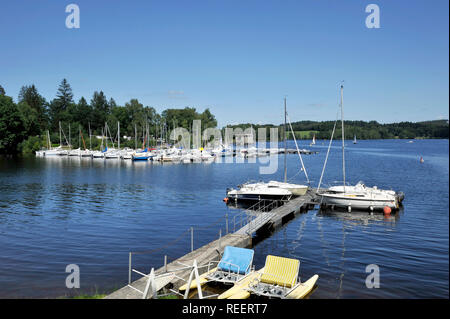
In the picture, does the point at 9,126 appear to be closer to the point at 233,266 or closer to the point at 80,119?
the point at 80,119

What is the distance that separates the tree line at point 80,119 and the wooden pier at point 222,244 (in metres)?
103

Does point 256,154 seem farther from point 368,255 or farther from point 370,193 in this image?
point 368,255

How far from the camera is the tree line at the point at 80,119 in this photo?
13062 cm

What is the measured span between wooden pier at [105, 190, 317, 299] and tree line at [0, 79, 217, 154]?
103 meters

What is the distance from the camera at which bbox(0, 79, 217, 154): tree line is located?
429 ft

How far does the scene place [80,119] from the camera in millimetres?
162750

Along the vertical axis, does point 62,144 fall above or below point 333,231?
above

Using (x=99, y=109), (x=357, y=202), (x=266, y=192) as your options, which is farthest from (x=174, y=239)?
(x=99, y=109)

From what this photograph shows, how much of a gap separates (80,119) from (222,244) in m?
158

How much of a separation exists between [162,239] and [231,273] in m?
12.2

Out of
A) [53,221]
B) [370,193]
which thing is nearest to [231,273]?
[53,221]

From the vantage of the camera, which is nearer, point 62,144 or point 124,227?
point 124,227

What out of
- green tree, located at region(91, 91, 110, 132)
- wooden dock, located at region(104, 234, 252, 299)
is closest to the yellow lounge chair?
wooden dock, located at region(104, 234, 252, 299)
